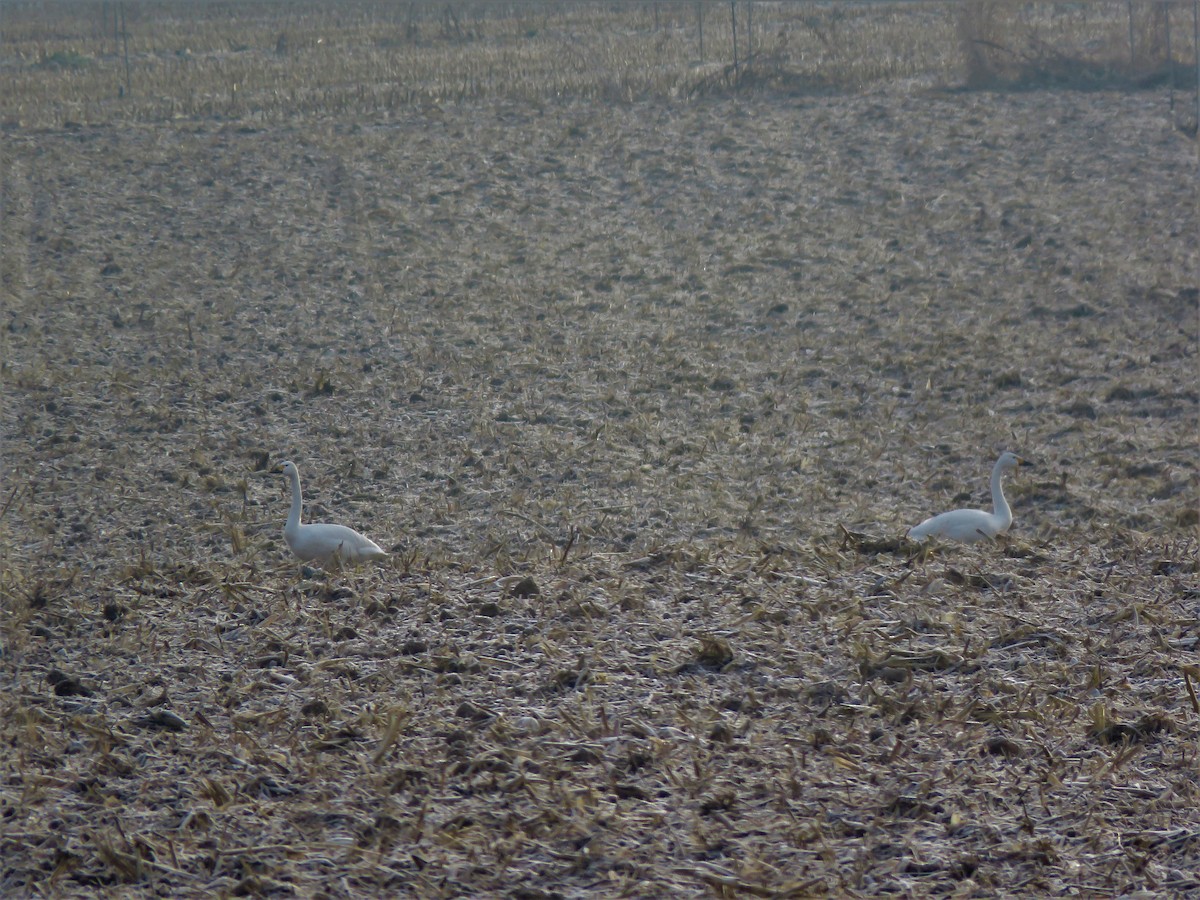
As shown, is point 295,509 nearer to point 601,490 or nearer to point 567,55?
point 601,490

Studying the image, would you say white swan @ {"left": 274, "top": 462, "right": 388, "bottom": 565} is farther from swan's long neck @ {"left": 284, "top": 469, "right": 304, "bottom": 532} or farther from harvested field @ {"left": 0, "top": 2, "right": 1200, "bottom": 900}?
harvested field @ {"left": 0, "top": 2, "right": 1200, "bottom": 900}

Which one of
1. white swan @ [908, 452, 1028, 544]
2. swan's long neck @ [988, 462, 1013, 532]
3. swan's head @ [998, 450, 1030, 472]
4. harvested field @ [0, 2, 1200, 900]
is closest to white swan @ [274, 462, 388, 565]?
harvested field @ [0, 2, 1200, 900]

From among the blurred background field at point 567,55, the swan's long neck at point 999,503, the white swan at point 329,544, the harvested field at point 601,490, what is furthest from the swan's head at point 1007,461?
the blurred background field at point 567,55

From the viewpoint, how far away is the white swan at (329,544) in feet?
23.6

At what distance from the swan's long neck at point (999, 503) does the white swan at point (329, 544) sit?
42 cm

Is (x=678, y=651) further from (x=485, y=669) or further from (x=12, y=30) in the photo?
(x=12, y=30)

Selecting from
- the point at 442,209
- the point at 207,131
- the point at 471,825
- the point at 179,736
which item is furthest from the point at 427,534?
the point at 207,131

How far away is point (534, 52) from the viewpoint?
24.6 metres

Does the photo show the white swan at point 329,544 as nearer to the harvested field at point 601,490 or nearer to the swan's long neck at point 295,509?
the swan's long neck at point 295,509

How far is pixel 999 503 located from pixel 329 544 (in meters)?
3.66

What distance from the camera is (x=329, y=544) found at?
723 cm

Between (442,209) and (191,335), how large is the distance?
462 centimetres

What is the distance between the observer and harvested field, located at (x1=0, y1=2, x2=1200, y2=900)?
4.41m

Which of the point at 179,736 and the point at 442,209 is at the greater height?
the point at 442,209
